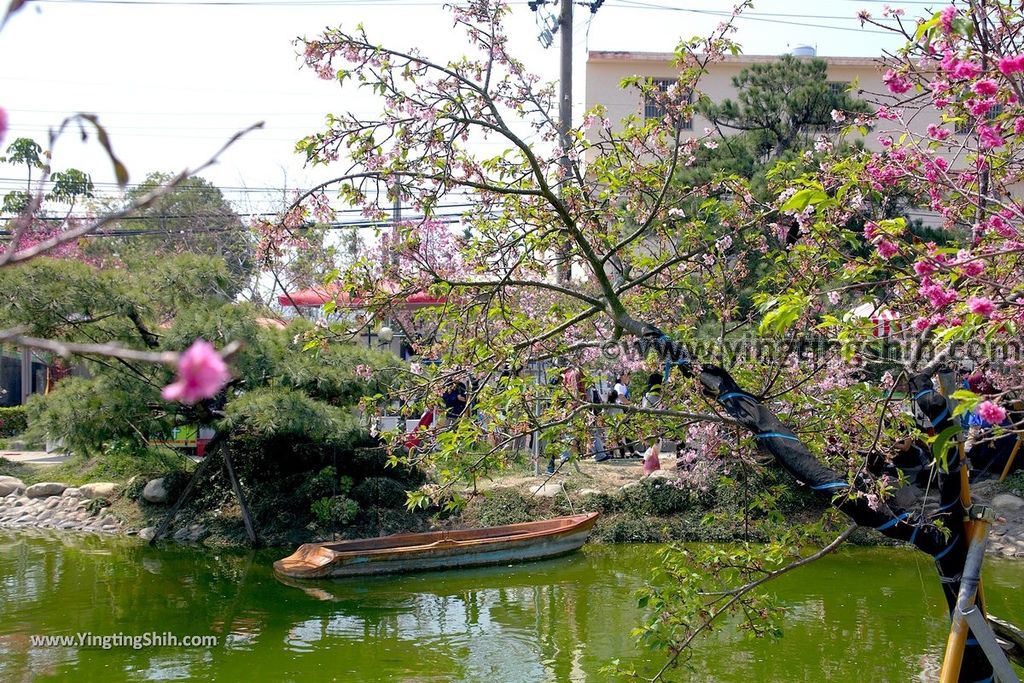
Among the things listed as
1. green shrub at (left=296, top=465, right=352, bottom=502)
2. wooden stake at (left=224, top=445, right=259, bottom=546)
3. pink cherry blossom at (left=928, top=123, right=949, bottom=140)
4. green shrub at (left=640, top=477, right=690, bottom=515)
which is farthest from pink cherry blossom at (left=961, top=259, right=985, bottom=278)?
wooden stake at (left=224, top=445, right=259, bottom=546)

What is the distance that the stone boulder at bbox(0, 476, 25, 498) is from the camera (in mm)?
14539

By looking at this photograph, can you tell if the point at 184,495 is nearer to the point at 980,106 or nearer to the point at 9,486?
the point at 9,486

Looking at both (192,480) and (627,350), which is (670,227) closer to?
(627,350)

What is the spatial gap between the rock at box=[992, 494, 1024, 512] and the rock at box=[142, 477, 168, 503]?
1089 centimetres

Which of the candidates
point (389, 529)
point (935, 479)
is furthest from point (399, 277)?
point (389, 529)

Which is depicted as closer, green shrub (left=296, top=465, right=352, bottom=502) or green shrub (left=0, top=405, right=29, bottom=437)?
green shrub (left=296, top=465, right=352, bottom=502)

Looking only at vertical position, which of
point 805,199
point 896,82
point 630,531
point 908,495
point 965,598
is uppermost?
point 896,82

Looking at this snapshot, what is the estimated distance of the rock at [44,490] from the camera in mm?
14320

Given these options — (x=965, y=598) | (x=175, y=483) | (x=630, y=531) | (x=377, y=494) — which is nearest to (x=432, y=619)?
(x=377, y=494)

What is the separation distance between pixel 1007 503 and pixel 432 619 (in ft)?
25.4

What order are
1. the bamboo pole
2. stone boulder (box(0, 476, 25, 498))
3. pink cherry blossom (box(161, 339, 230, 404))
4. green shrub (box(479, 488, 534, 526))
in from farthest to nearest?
stone boulder (box(0, 476, 25, 498)), green shrub (box(479, 488, 534, 526)), the bamboo pole, pink cherry blossom (box(161, 339, 230, 404))

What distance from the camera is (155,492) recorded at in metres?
13.3

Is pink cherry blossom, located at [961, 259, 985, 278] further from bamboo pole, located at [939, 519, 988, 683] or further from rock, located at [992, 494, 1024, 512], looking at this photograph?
rock, located at [992, 494, 1024, 512]

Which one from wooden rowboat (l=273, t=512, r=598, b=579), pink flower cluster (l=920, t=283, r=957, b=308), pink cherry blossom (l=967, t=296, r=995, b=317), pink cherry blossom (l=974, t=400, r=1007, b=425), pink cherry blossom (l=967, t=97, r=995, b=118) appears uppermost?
pink cherry blossom (l=967, t=97, r=995, b=118)
